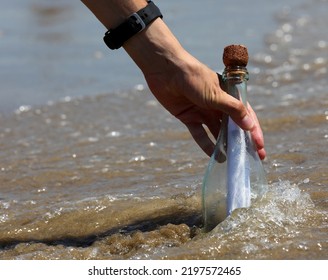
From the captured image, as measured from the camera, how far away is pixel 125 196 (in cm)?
339

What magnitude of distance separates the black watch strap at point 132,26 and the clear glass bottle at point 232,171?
34cm

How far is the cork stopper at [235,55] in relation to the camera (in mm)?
2670

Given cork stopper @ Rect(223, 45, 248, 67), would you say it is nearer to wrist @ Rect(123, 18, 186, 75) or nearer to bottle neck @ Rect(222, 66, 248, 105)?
bottle neck @ Rect(222, 66, 248, 105)

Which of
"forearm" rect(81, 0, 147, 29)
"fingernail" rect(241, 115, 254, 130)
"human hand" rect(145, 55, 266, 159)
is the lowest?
"fingernail" rect(241, 115, 254, 130)

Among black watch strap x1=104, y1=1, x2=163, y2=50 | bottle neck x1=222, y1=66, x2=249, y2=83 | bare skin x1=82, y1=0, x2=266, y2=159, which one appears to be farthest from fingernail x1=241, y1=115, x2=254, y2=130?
black watch strap x1=104, y1=1, x2=163, y2=50

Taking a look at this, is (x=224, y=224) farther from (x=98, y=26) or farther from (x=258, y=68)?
(x=98, y=26)

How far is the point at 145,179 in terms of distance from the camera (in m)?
3.68

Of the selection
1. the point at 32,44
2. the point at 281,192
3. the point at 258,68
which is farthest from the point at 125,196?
the point at 32,44

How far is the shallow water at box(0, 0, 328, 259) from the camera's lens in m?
2.72

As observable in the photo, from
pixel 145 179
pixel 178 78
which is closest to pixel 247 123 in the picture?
pixel 178 78

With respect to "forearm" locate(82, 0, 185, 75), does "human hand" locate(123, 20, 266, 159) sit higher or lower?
lower

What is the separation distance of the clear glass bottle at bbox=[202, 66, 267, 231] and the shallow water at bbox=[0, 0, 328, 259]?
0.05 meters

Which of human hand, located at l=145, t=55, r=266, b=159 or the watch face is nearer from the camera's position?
human hand, located at l=145, t=55, r=266, b=159

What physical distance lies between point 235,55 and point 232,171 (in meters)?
0.39
